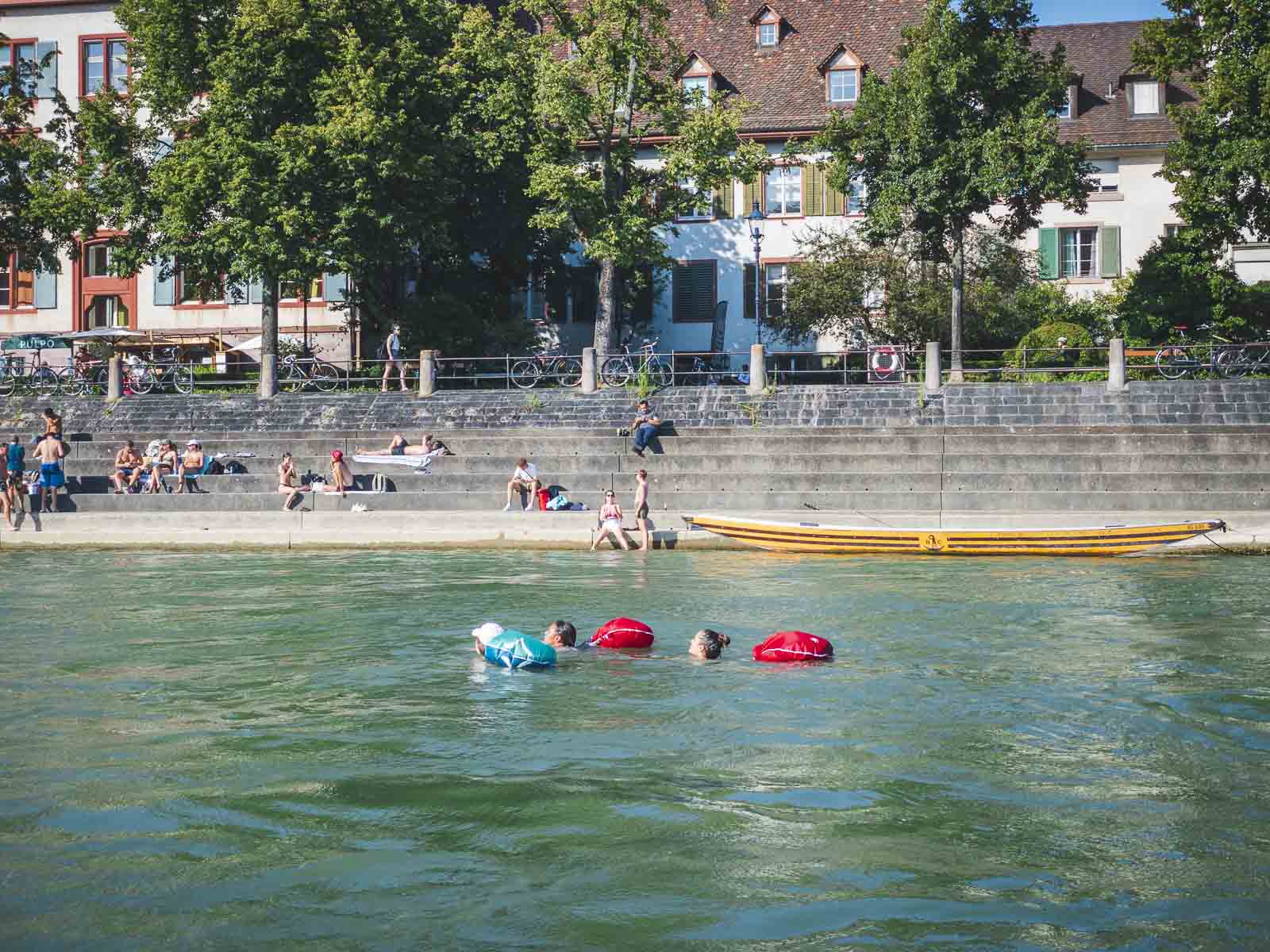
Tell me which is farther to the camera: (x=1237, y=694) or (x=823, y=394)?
(x=823, y=394)

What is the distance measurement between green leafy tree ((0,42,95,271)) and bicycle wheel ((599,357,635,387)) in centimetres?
1527

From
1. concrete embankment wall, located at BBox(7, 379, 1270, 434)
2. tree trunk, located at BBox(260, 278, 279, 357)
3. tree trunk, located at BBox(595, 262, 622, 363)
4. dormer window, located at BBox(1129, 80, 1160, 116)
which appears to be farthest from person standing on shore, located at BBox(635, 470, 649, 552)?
dormer window, located at BBox(1129, 80, 1160, 116)

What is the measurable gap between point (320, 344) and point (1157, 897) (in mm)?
42460

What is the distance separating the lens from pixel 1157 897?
877cm

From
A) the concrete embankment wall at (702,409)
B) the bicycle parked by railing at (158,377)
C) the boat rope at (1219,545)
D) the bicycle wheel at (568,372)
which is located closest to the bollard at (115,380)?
the concrete embankment wall at (702,409)

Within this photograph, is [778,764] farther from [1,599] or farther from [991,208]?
[991,208]

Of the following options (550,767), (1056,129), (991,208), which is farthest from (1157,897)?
(991,208)

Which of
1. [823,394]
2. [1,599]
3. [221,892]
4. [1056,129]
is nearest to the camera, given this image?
[221,892]

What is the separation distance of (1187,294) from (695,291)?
1698 cm

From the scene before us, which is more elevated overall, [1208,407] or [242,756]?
[1208,407]

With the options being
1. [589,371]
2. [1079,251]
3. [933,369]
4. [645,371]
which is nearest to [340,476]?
[589,371]

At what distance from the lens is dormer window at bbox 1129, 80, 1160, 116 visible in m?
50.0

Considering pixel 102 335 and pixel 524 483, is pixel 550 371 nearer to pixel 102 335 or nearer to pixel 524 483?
pixel 524 483

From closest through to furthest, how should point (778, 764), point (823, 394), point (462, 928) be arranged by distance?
point (462, 928), point (778, 764), point (823, 394)
